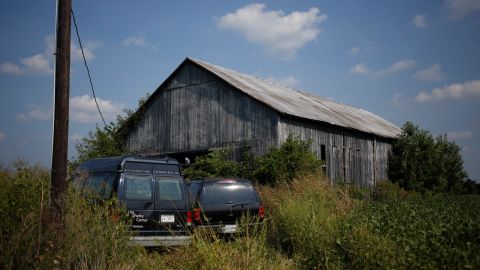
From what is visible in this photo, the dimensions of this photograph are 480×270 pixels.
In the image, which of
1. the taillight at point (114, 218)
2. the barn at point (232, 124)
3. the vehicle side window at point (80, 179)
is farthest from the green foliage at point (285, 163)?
the taillight at point (114, 218)

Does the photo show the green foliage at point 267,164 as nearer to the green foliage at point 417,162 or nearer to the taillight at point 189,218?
the taillight at point 189,218

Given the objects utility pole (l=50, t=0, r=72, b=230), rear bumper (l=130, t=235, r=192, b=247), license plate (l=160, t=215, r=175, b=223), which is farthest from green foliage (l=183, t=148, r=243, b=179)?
utility pole (l=50, t=0, r=72, b=230)

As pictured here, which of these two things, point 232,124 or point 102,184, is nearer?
point 102,184

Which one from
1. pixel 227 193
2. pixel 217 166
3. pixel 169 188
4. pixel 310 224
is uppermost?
pixel 217 166

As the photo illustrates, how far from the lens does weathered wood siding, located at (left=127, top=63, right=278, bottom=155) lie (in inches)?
784

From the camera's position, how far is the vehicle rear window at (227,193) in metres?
10.6

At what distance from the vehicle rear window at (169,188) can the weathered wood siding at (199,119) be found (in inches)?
386

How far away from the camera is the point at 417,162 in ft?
92.2

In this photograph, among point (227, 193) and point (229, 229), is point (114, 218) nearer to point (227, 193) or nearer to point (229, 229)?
point (229, 229)

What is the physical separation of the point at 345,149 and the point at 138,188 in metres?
16.8

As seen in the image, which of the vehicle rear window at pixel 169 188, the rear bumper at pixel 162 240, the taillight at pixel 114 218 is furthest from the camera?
the vehicle rear window at pixel 169 188

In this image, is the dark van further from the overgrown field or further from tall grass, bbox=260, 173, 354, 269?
tall grass, bbox=260, 173, 354, 269

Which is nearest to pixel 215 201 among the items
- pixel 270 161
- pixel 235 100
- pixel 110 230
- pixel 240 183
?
pixel 240 183

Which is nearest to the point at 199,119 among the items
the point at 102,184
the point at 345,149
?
the point at 345,149
